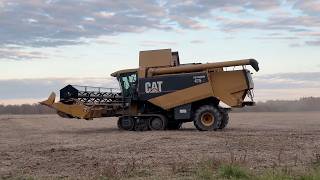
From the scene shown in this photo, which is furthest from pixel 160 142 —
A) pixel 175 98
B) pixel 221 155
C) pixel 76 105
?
pixel 76 105

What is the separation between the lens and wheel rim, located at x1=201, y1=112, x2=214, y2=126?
87.6 feet

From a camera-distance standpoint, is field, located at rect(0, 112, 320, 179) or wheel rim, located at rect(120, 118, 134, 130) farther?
wheel rim, located at rect(120, 118, 134, 130)

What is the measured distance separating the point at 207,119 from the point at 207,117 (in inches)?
4.0

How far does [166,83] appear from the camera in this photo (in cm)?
2703

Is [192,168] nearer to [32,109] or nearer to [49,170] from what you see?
[49,170]

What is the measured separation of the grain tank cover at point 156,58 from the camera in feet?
91.6

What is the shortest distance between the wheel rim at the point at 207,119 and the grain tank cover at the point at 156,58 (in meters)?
2.91

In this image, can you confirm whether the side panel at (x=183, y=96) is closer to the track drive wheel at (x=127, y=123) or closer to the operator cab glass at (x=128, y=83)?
the operator cab glass at (x=128, y=83)

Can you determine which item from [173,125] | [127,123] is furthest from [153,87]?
[173,125]

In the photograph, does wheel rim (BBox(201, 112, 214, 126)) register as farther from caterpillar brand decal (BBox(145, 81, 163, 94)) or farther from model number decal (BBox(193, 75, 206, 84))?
caterpillar brand decal (BBox(145, 81, 163, 94))

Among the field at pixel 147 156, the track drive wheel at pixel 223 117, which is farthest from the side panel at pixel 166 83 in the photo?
the field at pixel 147 156

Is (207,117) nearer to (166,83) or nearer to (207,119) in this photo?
(207,119)

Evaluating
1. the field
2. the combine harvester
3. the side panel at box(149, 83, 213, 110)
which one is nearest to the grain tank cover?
the combine harvester

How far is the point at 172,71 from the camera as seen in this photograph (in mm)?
27266
